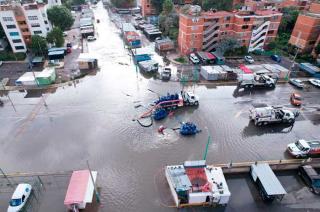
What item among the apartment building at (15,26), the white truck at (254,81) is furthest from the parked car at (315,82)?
the apartment building at (15,26)

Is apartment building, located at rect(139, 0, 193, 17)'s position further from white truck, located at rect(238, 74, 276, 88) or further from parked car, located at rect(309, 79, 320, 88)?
parked car, located at rect(309, 79, 320, 88)

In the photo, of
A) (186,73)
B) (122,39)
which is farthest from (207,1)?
(186,73)

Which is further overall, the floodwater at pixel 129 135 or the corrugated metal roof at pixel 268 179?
the floodwater at pixel 129 135

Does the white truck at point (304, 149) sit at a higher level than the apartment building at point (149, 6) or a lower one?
lower

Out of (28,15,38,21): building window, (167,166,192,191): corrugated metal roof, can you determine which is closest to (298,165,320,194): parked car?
(167,166,192,191): corrugated metal roof

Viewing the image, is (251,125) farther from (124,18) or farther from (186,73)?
(124,18)

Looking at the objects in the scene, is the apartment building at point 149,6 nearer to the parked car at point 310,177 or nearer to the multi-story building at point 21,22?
the multi-story building at point 21,22

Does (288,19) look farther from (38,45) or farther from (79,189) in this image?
(79,189)
